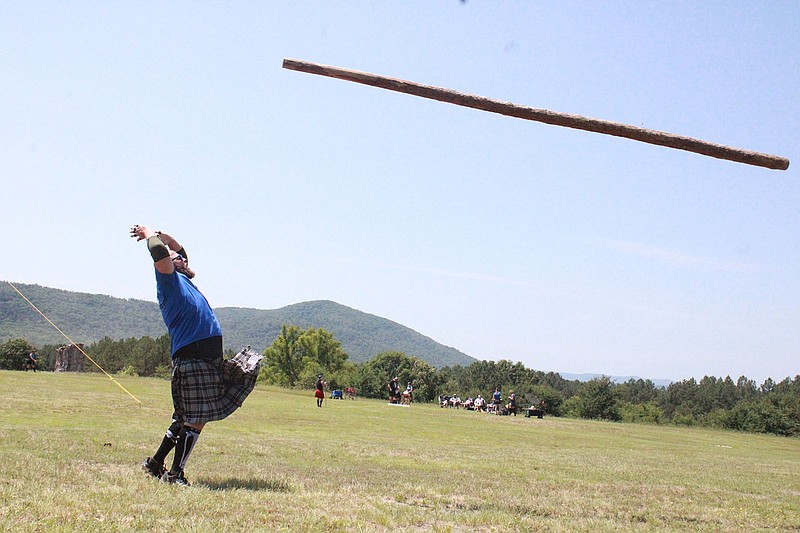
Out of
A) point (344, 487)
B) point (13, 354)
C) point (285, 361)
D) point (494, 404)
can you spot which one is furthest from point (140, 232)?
point (285, 361)

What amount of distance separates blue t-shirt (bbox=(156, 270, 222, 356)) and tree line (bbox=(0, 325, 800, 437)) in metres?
43.9

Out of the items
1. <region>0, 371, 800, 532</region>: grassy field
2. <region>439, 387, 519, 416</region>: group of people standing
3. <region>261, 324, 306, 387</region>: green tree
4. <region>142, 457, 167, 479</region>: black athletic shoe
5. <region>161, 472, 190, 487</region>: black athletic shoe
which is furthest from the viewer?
<region>261, 324, 306, 387</region>: green tree

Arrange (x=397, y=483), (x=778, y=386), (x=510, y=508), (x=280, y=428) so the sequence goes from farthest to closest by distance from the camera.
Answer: (x=778, y=386) < (x=280, y=428) < (x=397, y=483) < (x=510, y=508)

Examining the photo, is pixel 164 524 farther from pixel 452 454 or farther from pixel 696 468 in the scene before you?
pixel 696 468

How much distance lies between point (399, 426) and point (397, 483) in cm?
1017

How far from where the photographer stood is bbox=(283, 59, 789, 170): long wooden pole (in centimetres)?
684

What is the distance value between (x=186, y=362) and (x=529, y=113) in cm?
391

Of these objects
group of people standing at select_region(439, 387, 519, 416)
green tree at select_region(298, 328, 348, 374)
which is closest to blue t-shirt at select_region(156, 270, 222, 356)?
group of people standing at select_region(439, 387, 519, 416)

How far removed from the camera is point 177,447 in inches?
Result: 242

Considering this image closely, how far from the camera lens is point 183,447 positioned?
6.16 m

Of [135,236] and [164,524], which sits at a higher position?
[135,236]

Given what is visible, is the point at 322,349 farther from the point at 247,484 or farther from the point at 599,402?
the point at 247,484

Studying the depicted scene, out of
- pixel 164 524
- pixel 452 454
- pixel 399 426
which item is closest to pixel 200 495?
pixel 164 524

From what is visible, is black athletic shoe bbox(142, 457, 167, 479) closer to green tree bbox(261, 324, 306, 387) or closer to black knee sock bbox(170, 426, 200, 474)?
black knee sock bbox(170, 426, 200, 474)
